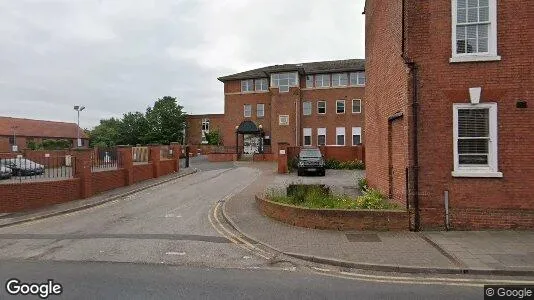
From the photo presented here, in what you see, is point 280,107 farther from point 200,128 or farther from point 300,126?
point 200,128

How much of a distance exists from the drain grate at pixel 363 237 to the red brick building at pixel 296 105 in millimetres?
36447

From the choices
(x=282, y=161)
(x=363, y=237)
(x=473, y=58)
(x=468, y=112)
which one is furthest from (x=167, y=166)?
(x=473, y=58)

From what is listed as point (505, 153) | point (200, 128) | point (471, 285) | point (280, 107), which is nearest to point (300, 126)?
point (280, 107)

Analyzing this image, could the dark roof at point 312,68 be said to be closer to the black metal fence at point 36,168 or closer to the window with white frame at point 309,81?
the window with white frame at point 309,81

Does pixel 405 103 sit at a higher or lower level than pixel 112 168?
higher

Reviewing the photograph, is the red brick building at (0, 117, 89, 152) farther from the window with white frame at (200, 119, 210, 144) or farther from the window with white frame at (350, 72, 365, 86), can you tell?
the window with white frame at (350, 72, 365, 86)

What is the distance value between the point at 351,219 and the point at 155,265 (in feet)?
16.7

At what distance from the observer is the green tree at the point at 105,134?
74250 mm

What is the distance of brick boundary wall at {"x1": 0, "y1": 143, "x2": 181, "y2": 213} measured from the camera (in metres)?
13.4

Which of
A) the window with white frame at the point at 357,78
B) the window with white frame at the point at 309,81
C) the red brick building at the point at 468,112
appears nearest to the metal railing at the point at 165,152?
the red brick building at the point at 468,112

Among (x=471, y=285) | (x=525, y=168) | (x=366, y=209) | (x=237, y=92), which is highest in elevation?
(x=237, y=92)

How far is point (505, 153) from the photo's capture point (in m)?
9.42

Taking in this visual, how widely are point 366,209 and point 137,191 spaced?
41.5ft

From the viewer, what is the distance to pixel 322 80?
4759 cm
